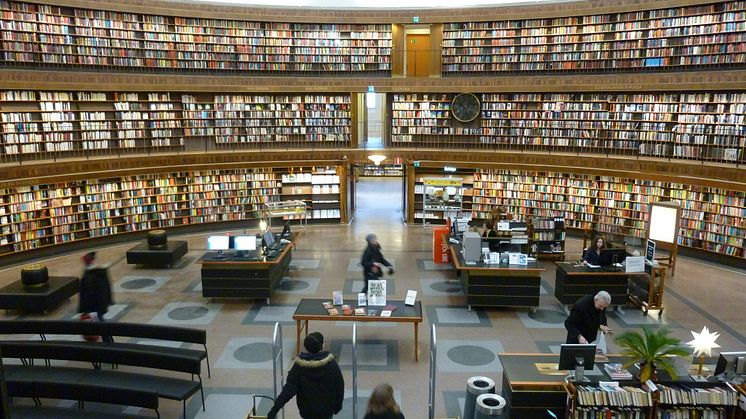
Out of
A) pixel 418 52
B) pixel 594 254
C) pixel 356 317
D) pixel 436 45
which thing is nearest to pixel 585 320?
pixel 356 317

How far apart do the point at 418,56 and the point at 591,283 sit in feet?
34.7

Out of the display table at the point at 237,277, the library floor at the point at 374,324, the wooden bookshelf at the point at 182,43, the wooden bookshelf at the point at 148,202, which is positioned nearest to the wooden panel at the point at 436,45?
the wooden bookshelf at the point at 182,43

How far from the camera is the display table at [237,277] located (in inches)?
376

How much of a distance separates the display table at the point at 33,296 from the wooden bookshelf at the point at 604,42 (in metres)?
12.2

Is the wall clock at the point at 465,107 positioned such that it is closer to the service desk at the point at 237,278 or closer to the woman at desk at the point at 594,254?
the woman at desk at the point at 594,254

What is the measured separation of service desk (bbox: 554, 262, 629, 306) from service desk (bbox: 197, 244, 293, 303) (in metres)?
5.08

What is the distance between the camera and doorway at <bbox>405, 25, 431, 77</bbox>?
56.8 ft

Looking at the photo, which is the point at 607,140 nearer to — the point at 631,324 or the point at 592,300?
the point at 631,324

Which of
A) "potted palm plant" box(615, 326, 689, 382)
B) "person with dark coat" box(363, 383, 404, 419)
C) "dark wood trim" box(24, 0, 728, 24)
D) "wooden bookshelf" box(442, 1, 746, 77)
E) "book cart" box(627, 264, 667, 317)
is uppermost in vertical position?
"dark wood trim" box(24, 0, 728, 24)

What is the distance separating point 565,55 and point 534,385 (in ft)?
41.0

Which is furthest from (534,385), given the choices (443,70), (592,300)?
(443,70)

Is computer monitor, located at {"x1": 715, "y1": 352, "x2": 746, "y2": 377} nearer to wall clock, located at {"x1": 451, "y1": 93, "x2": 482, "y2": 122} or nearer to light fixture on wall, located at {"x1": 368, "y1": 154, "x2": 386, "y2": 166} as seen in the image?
light fixture on wall, located at {"x1": 368, "y1": 154, "x2": 386, "y2": 166}

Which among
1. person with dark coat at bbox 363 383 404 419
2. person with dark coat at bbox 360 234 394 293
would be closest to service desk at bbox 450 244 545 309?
person with dark coat at bbox 360 234 394 293

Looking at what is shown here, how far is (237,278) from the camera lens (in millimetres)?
9594
